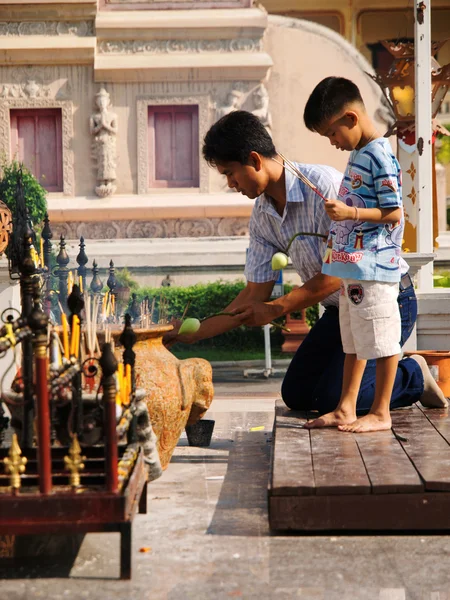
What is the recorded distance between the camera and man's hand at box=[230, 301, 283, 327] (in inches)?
201

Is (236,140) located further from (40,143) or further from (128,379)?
(40,143)

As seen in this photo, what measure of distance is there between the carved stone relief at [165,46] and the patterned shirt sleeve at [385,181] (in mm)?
13125

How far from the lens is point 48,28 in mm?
17172

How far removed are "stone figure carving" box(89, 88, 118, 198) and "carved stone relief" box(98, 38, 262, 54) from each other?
71 centimetres

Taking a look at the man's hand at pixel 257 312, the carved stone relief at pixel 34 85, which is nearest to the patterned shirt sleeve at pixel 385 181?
the man's hand at pixel 257 312

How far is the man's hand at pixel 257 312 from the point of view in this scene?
5.10 metres

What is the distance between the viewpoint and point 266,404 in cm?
818

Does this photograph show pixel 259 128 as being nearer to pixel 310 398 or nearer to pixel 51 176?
pixel 310 398

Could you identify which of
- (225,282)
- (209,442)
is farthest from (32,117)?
(209,442)

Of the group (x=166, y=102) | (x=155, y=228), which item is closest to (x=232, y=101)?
(x=166, y=102)

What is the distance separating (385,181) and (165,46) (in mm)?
13273

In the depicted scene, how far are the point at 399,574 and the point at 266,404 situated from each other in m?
4.76

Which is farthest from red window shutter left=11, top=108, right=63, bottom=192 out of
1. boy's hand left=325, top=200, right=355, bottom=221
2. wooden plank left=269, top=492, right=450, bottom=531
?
wooden plank left=269, top=492, right=450, bottom=531

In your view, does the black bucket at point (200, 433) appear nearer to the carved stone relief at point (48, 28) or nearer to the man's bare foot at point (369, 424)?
the man's bare foot at point (369, 424)
